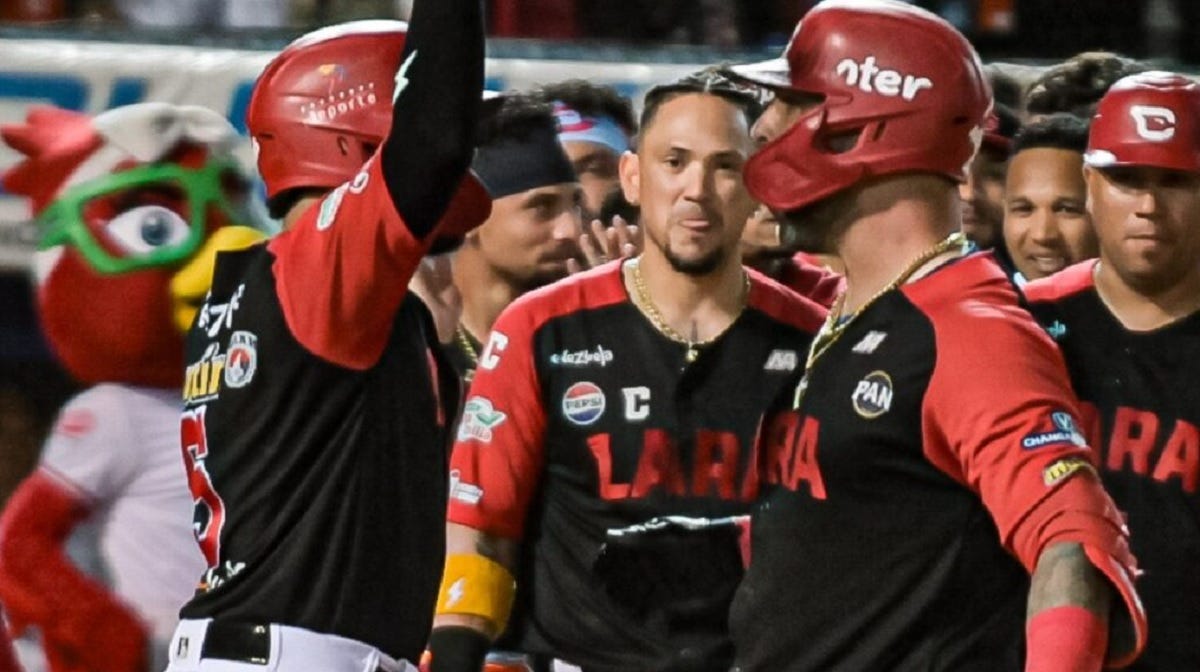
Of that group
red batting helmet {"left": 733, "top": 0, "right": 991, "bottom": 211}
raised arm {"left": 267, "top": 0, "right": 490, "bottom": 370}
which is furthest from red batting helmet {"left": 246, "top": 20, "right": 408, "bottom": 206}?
red batting helmet {"left": 733, "top": 0, "right": 991, "bottom": 211}

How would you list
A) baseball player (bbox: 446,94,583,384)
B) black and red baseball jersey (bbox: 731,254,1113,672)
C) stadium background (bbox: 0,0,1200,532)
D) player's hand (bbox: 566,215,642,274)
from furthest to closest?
stadium background (bbox: 0,0,1200,532), baseball player (bbox: 446,94,583,384), player's hand (bbox: 566,215,642,274), black and red baseball jersey (bbox: 731,254,1113,672)

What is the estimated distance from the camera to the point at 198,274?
529 centimetres

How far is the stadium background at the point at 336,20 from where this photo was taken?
7496 millimetres

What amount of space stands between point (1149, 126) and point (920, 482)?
49.4 inches

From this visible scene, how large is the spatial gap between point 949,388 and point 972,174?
10.2 feet

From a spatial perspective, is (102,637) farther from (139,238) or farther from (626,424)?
(626,424)

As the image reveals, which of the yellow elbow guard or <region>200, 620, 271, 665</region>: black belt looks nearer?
<region>200, 620, 271, 665</region>: black belt

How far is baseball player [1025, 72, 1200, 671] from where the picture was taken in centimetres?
459

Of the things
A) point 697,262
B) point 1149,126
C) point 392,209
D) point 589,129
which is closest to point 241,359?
point 392,209

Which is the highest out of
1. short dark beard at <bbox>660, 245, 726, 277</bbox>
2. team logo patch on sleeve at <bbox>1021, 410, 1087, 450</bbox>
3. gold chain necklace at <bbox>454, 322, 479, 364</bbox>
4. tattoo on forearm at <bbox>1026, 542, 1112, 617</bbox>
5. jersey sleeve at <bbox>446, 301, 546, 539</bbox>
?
team logo patch on sleeve at <bbox>1021, 410, 1087, 450</bbox>

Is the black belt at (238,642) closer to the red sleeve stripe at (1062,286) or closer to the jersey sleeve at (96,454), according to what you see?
the jersey sleeve at (96,454)

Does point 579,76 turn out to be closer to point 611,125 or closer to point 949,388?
point 611,125

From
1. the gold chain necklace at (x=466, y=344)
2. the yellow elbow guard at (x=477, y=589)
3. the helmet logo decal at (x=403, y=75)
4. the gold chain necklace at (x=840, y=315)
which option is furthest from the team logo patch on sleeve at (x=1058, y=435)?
the gold chain necklace at (x=466, y=344)

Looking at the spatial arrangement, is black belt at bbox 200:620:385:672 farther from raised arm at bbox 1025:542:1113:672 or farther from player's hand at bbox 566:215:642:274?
player's hand at bbox 566:215:642:274
